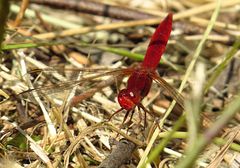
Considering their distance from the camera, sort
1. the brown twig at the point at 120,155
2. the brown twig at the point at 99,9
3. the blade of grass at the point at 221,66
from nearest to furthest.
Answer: the brown twig at the point at 120,155
the blade of grass at the point at 221,66
the brown twig at the point at 99,9

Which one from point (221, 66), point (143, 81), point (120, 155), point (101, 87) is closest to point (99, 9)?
point (101, 87)

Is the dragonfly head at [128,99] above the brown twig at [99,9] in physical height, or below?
below

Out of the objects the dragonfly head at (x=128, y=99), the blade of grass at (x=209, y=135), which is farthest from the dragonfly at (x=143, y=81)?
the blade of grass at (x=209, y=135)

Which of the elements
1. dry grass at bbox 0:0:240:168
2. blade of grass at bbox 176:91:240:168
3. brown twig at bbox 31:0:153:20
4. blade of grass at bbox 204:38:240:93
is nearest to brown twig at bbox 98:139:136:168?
dry grass at bbox 0:0:240:168

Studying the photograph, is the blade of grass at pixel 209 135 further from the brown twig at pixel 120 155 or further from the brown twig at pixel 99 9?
the brown twig at pixel 99 9

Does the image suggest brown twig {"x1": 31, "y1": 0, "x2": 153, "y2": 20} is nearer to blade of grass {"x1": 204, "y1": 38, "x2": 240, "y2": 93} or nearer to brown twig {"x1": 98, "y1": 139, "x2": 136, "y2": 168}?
blade of grass {"x1": 204, "y1": 38, "x2": 240, "y2": 93}

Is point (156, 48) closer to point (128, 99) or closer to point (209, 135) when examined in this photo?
point (128, 99)

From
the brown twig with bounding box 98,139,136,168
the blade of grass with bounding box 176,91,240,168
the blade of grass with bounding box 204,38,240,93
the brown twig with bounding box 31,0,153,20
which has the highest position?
the blade of grass with bounding box 176,91,240,168

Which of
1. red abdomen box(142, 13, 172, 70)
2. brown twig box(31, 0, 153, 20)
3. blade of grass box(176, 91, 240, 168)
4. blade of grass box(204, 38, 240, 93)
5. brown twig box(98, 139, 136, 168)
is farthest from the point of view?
brown twig box(31, 0, 153, 20)
